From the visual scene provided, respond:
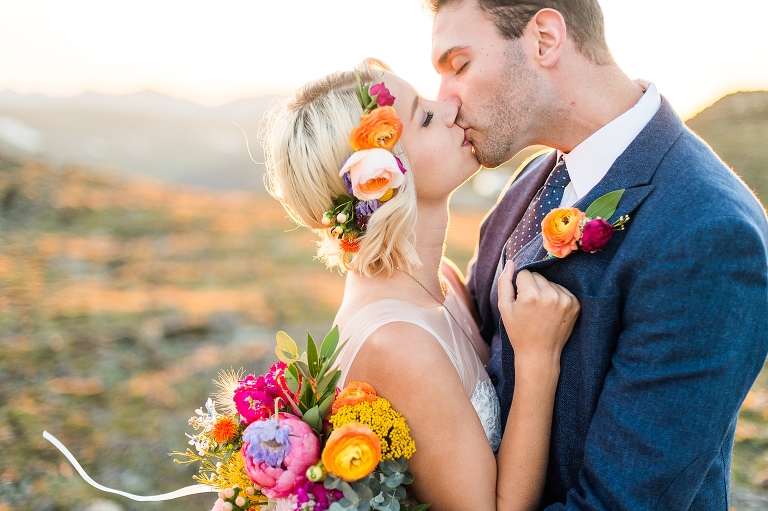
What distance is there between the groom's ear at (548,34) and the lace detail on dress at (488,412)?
176 cm

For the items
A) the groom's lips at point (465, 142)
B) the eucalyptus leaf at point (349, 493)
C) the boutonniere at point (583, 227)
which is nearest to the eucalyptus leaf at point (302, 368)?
the eucalyptus leaf at point (349, 493)

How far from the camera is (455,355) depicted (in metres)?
2.91

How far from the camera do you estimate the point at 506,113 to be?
3.17m

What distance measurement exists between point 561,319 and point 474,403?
74 centimetres

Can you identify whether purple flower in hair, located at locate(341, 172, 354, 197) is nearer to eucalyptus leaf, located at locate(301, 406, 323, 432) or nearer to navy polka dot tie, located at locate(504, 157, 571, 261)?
navy polka dot tie, located at locate(504, 157, 571, 261)

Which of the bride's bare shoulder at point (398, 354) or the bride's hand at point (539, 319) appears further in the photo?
the bride's bare shoulder at point (398, 354)

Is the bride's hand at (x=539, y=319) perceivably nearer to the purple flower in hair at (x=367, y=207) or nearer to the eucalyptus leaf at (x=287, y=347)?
the purple flower in hair at (x=367, y=207)

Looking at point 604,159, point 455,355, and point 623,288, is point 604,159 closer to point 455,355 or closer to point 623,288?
point 623,288

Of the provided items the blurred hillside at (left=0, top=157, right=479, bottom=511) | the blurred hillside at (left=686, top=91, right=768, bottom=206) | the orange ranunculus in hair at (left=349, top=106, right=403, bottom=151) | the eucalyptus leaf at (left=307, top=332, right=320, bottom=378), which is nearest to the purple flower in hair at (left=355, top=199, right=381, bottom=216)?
the orange ranunculus in hair at (left=349, top=106, right=403, bottom=151)

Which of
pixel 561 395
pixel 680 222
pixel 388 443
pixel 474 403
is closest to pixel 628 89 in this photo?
pixel 680 222

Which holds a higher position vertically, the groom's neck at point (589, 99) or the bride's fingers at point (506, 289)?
the groom's neck at point (589, 99)

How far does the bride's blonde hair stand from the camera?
2975mm

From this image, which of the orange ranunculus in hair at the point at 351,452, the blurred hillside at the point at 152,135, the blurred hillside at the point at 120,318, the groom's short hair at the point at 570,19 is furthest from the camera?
the blurred hillside at the point at 152,135

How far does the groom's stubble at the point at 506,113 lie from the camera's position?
3.08m
